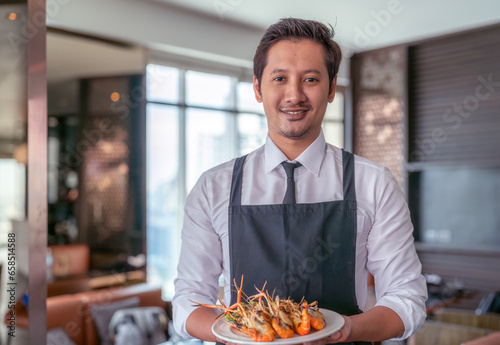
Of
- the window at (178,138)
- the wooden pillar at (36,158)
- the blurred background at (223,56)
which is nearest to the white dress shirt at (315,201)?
the wooden pillar at (36,158)

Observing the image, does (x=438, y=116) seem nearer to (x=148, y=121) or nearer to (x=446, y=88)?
(x=446, y=88)

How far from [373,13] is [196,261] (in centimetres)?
496

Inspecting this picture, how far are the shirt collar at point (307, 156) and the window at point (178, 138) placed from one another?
175 inches

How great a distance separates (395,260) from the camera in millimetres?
1375

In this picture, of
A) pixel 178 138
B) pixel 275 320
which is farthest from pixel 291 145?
pixel 178 138

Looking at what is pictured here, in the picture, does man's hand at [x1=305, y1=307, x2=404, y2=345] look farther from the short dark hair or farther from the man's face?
the short dark hair

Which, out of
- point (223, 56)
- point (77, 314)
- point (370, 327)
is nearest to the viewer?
point (370, 327)

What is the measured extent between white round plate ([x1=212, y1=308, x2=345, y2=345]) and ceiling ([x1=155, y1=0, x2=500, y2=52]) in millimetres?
4463

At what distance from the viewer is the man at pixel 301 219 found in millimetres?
1372

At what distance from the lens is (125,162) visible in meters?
5.57

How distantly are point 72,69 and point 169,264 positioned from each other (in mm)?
2644

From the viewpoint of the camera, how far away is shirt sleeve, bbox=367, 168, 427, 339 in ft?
4.40

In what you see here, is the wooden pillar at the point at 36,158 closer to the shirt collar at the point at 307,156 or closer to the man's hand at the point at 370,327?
the shirt collar at the point at 307,156

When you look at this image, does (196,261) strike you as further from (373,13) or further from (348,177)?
(373,13)
